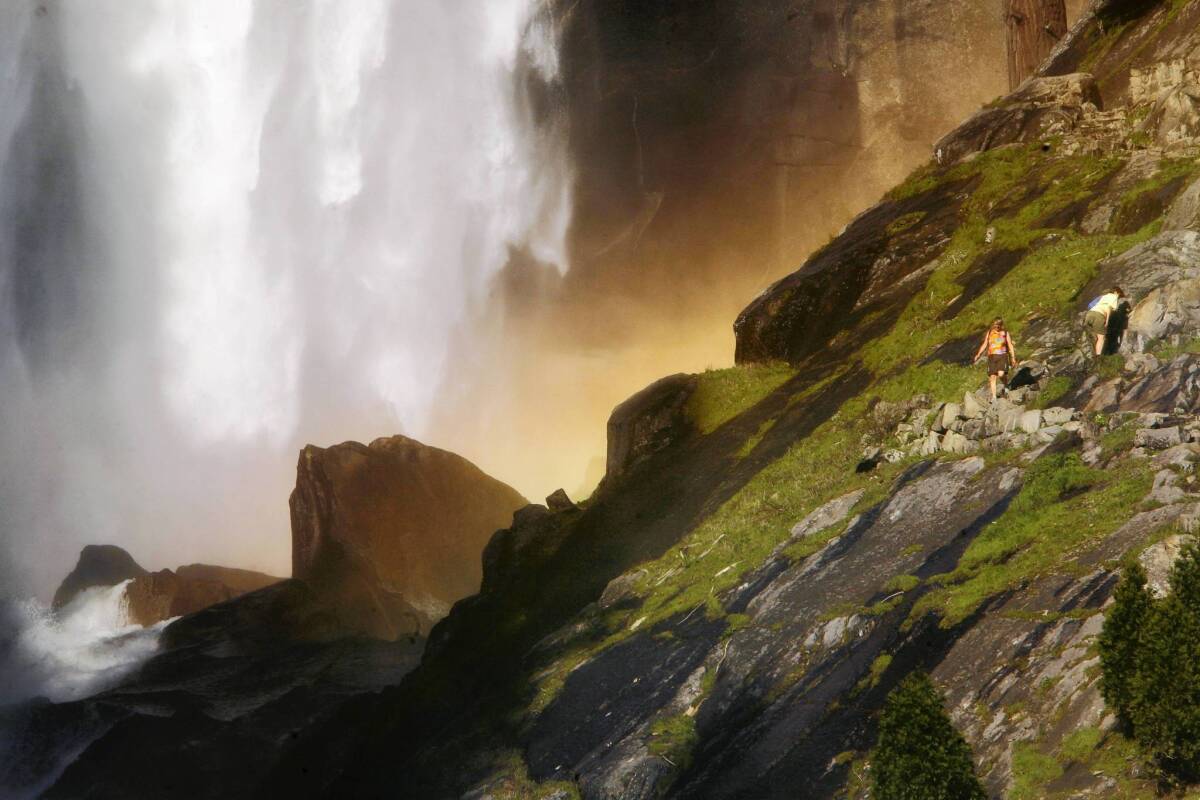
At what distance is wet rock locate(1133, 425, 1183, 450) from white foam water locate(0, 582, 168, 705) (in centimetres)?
4499

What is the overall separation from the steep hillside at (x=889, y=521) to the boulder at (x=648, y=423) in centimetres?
28

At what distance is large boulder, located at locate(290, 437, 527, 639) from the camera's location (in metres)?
54.4

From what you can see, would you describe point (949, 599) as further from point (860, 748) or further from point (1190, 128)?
point (1190, 128)

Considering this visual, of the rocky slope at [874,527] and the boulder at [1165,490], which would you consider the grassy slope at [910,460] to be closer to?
the rocky slope at [874,527]

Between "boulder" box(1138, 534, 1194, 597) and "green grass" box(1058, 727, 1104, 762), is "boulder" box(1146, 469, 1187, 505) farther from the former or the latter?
"green grass" box(1058, 727, 1104, 762)

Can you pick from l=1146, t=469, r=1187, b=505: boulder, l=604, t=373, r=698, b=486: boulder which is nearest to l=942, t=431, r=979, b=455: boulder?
l=1146, t=469, r=1187, b=505: boulder

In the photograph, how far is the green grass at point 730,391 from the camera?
37.8m

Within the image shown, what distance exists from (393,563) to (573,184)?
23644mm

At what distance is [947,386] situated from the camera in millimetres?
26172

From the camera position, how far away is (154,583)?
61.4 metres

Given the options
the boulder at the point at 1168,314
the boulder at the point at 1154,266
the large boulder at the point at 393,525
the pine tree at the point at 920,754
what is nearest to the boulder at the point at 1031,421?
the boulder at the point at 1168,314

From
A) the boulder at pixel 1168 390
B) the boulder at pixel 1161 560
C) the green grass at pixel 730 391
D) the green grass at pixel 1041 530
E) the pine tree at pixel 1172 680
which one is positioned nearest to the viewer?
the pine tree at pixel 1172 680

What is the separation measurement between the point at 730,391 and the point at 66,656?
35683 millimetres

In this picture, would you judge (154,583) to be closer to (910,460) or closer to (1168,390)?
(910,460)
